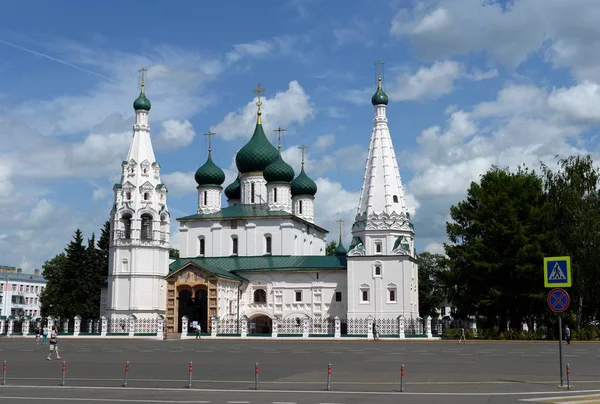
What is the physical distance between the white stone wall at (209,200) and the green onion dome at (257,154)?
10.3 ft

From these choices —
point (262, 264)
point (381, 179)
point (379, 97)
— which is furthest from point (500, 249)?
point (262, 264)

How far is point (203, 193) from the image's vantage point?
2682 inches

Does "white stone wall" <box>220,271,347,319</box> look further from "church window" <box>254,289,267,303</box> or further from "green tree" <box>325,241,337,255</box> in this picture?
"green tree" <box>325,241,337,255</box>

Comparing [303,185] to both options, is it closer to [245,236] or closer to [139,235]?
[245,236]

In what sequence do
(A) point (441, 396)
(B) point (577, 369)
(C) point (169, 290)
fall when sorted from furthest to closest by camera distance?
(C) point (169, 290), (B) point (577, 369), (A) point (441, 396)

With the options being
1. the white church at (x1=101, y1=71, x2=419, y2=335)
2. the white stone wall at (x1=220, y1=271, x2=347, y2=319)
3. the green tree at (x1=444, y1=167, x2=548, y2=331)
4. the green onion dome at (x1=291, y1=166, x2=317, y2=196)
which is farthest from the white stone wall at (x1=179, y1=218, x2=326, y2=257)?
the green tree at (x1=444, y1=167, x2=548, y2=331)

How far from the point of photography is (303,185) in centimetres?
6938

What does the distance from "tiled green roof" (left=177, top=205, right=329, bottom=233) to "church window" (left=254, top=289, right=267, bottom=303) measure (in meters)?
6.21

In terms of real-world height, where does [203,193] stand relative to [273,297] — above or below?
above

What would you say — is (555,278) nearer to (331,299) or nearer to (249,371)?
(249,371)

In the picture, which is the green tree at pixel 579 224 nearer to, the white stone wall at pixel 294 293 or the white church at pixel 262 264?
the white church at pixel 262 264

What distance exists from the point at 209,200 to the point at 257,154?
5.84 metres

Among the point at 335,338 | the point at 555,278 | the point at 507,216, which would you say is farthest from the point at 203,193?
the point at 555,278

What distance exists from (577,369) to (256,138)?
4901 cm
